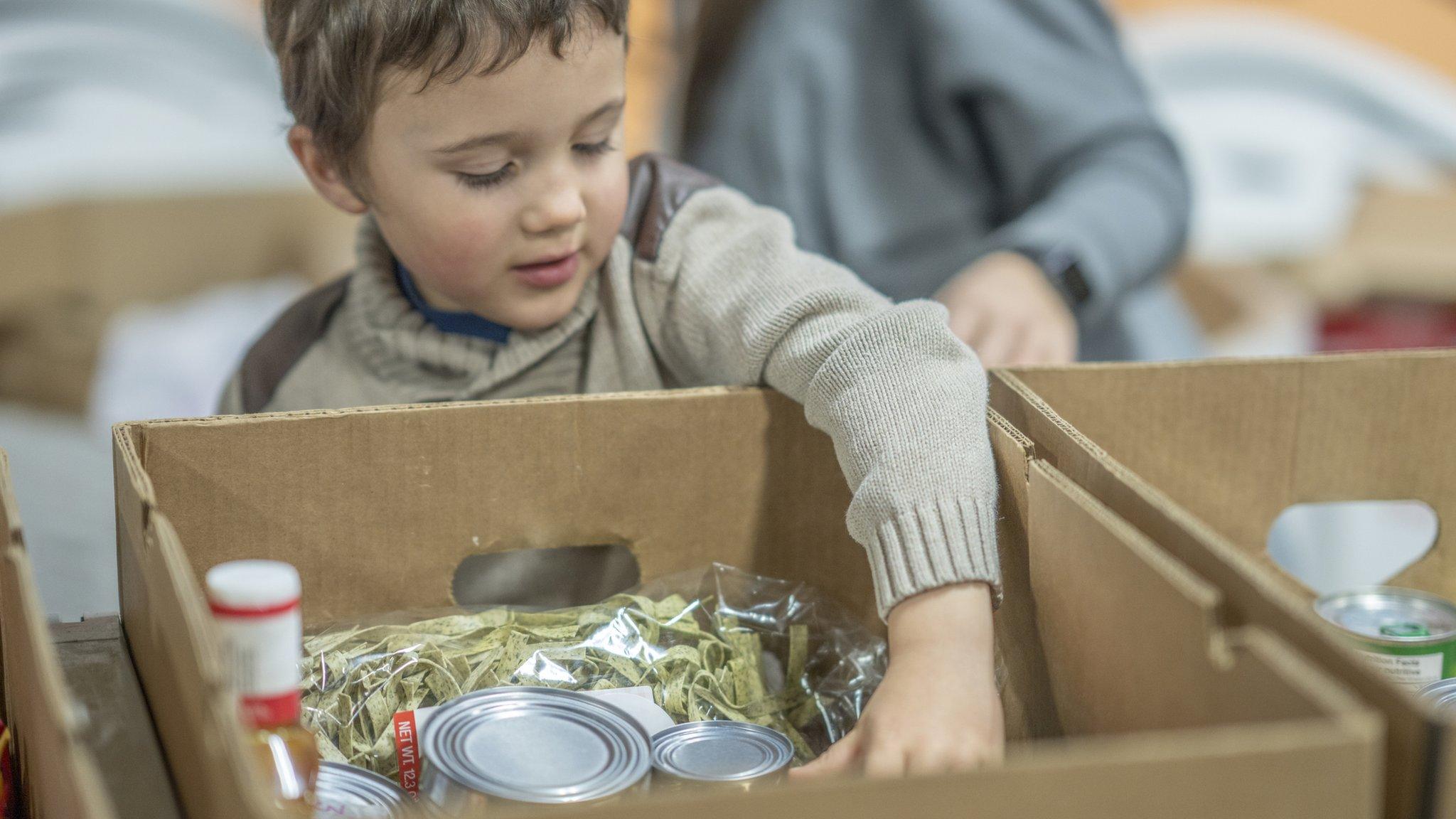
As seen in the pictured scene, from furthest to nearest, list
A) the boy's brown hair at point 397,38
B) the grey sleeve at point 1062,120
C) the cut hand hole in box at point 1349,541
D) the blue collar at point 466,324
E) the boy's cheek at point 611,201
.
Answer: the cut hand hole in box at point 1349,541
the grey sleeve at point 1062,120
the blue collar at point 466,324
the boy's cheek at point 611,201
the boy's brown hair at point 397,38

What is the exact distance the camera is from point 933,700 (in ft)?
2.42

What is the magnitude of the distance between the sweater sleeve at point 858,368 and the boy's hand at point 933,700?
0.05 feet

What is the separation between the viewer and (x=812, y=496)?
1031 mm

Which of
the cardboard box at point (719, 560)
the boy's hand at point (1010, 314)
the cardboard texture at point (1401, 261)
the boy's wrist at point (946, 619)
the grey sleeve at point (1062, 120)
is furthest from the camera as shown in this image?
the cardboard texture at point (1401, 261)

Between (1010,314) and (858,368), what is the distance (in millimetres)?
443

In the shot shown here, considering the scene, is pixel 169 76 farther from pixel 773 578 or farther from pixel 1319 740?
pixel 1319 740

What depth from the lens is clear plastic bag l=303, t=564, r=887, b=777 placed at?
2.86 feet

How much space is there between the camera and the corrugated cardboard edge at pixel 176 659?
532mm

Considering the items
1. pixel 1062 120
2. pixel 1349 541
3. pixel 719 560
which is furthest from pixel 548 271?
pixel 1349 541

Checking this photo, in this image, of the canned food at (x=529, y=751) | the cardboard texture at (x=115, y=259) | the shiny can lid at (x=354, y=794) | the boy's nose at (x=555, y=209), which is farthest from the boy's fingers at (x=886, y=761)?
the cardboard texture at (x=115, y=259)

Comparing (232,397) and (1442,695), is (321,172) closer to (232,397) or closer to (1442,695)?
(232,397)

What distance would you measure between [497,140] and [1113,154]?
0.95 meters

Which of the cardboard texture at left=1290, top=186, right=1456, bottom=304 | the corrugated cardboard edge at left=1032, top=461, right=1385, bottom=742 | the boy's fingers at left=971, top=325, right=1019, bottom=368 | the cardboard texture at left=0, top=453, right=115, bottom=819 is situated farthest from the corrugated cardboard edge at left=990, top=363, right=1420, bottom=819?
the cardboard texture at left=1290, top=186, right=1456, bottom=304

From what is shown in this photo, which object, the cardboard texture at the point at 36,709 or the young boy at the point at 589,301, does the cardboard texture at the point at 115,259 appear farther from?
the cardboard texture at the point at 36,709
